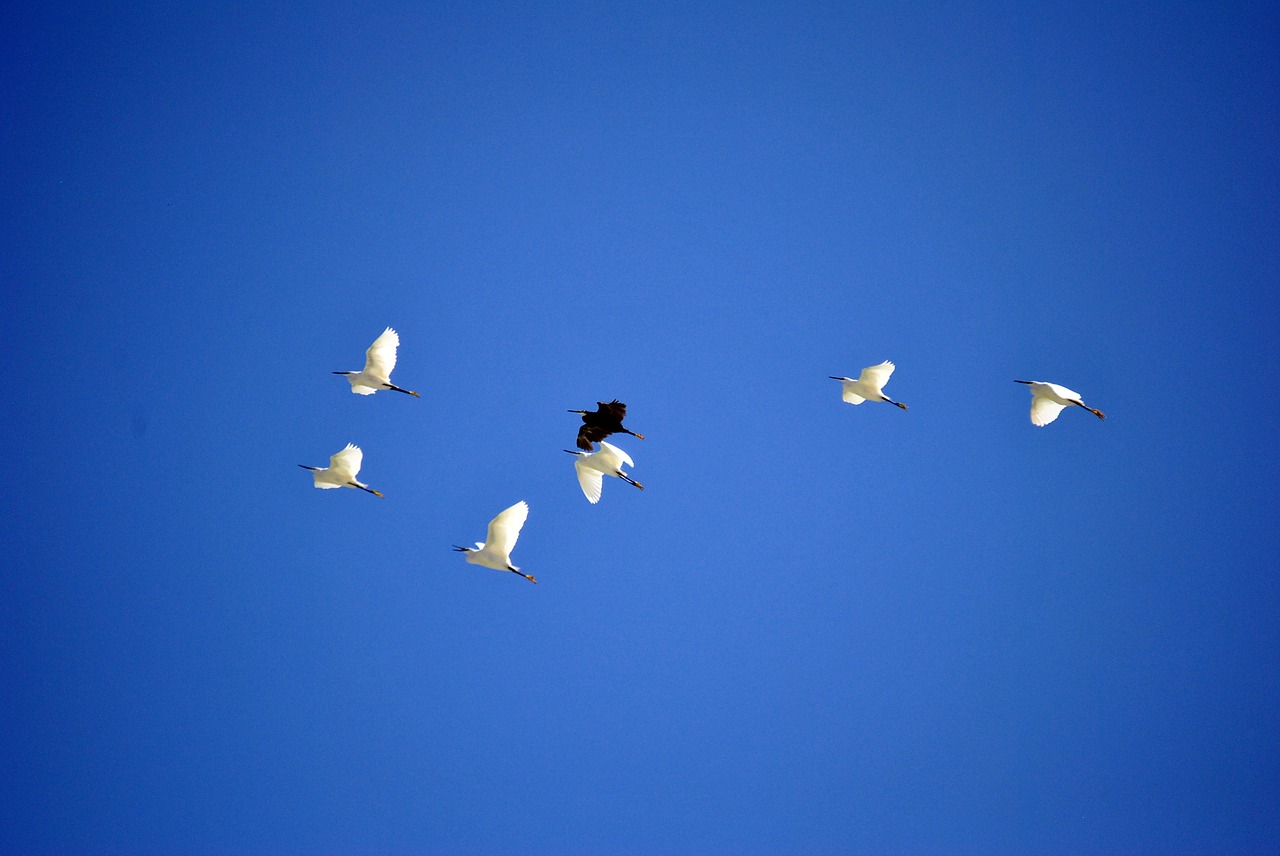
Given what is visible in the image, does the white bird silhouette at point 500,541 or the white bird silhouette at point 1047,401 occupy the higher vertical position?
the white bird silhouette at point 1047,401

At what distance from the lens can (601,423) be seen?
17.8 meters

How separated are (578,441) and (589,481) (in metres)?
0.85

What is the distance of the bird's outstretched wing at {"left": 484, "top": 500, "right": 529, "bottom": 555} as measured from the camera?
53.8 feet

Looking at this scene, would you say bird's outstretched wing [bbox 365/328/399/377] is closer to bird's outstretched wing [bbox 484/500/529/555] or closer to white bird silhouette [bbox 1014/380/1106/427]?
bird's outstretched wing [bbox 484/500/529/555]

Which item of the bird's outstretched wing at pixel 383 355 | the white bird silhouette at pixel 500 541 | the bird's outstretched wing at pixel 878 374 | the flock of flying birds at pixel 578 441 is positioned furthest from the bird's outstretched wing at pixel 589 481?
the bird's outstretched wing at pixel 878 374

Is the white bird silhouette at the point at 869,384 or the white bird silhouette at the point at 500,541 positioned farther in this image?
the white bird silhouette at the point at 869,384

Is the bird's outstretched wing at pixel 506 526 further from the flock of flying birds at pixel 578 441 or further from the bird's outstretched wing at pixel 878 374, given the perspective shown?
the bird's outstretched wing at pixel 878 374

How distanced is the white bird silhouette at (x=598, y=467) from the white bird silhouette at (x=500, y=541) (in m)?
2.01

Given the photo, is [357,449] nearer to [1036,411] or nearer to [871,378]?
[871,378]

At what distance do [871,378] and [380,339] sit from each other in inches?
346

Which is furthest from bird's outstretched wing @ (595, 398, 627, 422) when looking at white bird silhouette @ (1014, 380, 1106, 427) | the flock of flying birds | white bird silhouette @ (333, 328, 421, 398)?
white bird silhouette @ (1014, 380, 1106, 427)

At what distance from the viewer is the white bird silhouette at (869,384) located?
18578 millimetres

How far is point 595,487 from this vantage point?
1877cm

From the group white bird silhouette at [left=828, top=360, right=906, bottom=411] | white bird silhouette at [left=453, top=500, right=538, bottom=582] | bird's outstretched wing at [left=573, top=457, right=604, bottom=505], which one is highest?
white bird silhouette at [left=828, top=360, right=906, bottom=411]
